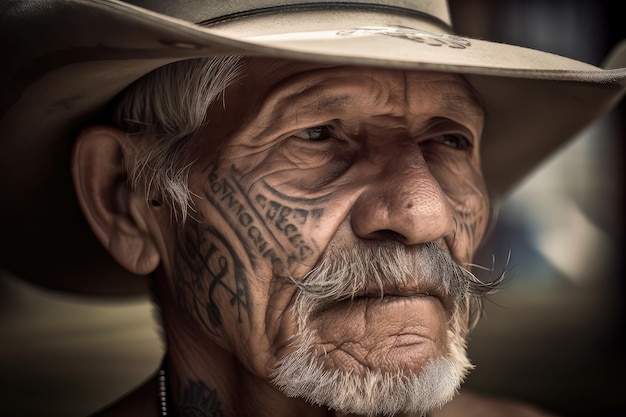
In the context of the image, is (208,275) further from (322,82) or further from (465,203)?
(465,203)

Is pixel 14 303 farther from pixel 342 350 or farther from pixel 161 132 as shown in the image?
pixel 342 350

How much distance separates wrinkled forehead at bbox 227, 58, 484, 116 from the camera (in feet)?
5.38

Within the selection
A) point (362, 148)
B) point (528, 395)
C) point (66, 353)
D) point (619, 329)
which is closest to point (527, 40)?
point (619, 329)

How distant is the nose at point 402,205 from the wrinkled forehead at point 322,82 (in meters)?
0.16

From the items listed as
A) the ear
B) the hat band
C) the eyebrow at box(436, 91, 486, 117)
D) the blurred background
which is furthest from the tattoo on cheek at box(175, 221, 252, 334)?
the blurred background

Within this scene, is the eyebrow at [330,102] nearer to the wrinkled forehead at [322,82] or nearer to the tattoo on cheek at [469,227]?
the wrinkled forehead at [322,82]

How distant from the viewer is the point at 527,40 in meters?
6.10

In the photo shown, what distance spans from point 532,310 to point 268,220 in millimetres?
3970

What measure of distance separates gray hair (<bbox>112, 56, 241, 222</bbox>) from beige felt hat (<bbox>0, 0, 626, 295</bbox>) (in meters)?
0.07

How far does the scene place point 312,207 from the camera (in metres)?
1.65

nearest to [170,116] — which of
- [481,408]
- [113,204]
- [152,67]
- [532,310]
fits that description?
[152,67]

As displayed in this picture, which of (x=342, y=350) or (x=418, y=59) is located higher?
(x=418, y=59)

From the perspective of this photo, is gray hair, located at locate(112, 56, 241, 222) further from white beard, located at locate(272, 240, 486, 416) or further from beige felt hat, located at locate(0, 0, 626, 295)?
white beard, located at locate(272, 240, 486, 416)

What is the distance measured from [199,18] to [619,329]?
420 centimetres
